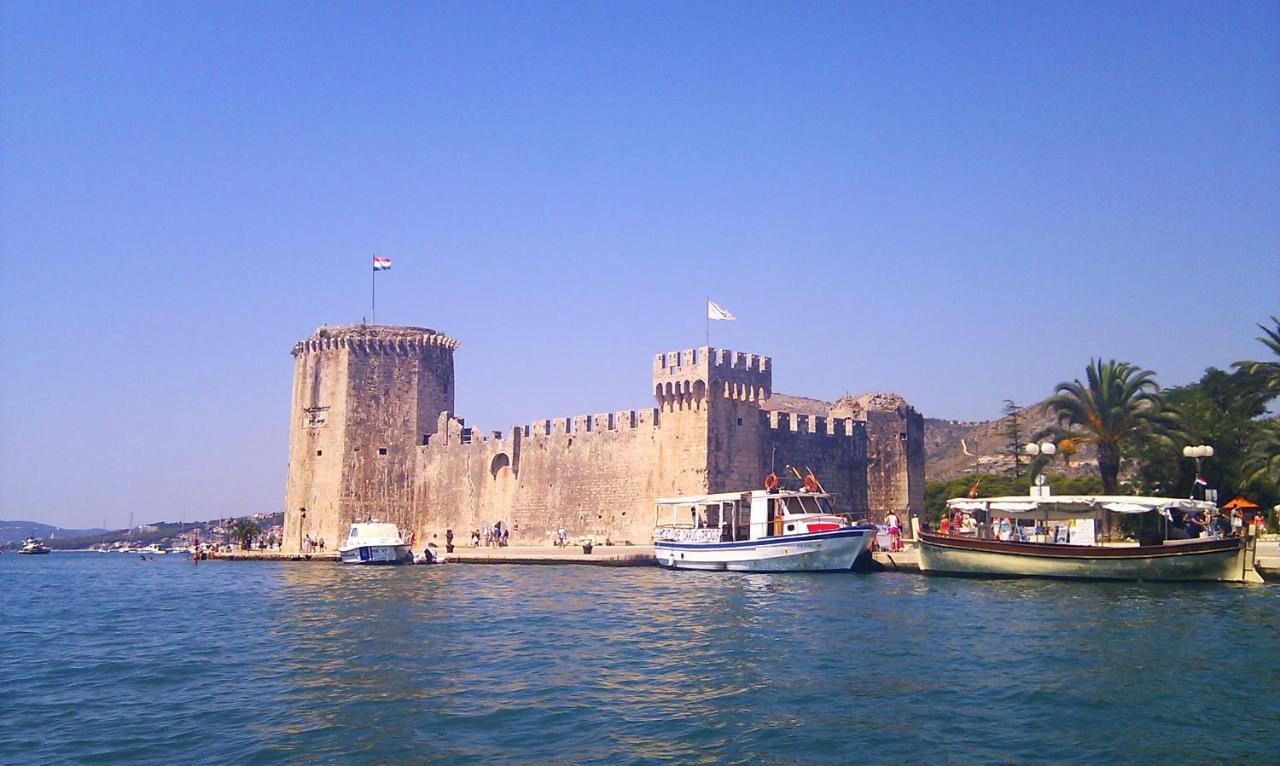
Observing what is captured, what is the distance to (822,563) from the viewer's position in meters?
21.6

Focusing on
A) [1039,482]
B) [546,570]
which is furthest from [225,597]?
[1039,482]

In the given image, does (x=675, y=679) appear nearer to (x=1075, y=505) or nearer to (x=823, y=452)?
(x=1075, y=505)

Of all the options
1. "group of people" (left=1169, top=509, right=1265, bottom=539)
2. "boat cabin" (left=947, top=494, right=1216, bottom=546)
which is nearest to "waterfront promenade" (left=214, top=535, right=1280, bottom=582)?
"group of people" (left=1169, top=509, right=1265, bottom=539)

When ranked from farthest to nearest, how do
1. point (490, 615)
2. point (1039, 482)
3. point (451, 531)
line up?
point (451, 531) → point (1039, 482) → point (490, 615)

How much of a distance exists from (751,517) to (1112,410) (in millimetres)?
8332

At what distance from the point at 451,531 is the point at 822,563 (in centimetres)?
1652

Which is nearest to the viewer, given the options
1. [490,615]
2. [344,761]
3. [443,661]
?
[344,761]

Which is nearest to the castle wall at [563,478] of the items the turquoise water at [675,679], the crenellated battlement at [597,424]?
the crenellated battlement at [597,424]

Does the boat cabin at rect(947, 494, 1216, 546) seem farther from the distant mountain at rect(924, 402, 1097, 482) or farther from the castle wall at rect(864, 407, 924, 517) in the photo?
the distant mountain at rect(924, 402, 1097, 482)

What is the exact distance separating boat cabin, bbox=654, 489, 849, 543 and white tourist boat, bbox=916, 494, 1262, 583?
2361mm

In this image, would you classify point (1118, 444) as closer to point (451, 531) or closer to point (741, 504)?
point (741, 504)

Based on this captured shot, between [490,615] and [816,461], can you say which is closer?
[490,615]

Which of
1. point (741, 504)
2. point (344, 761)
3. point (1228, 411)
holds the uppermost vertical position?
point (1228, 411)

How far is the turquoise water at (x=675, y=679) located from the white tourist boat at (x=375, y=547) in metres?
11.9
